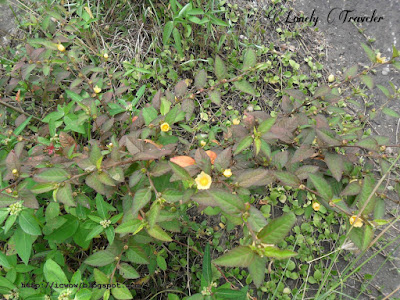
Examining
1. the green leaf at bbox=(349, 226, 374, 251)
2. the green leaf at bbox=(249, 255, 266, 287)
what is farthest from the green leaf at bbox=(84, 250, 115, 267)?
the green leaf at bbox=(349, 226, 374, 251)

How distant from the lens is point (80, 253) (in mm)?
1933

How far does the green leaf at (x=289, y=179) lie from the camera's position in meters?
1.19

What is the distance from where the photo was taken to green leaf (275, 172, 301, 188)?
3.92ft

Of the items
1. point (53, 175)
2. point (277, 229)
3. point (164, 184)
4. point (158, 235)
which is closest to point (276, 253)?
point (277, 229)

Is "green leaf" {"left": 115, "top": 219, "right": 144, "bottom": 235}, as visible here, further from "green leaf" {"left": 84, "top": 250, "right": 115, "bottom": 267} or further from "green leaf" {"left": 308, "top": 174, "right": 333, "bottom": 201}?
"green leaf" {"left": 308, "top": 174, "right": 333, "bottom": 201}

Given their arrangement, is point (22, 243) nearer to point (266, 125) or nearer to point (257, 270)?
point (257, 270)

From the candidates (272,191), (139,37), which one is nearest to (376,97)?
(272,191)

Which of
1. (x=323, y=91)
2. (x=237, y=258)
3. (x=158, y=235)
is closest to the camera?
(x=237, y=258)

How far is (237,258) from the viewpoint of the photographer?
0.93 metres

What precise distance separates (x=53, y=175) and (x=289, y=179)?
887 mm

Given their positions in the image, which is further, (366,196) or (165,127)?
(165,127)

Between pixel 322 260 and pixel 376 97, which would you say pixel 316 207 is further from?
pixel 376 97

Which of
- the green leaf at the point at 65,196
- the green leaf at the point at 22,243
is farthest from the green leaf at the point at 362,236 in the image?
the green leaf at the point at 22,243

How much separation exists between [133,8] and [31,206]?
197 cm
